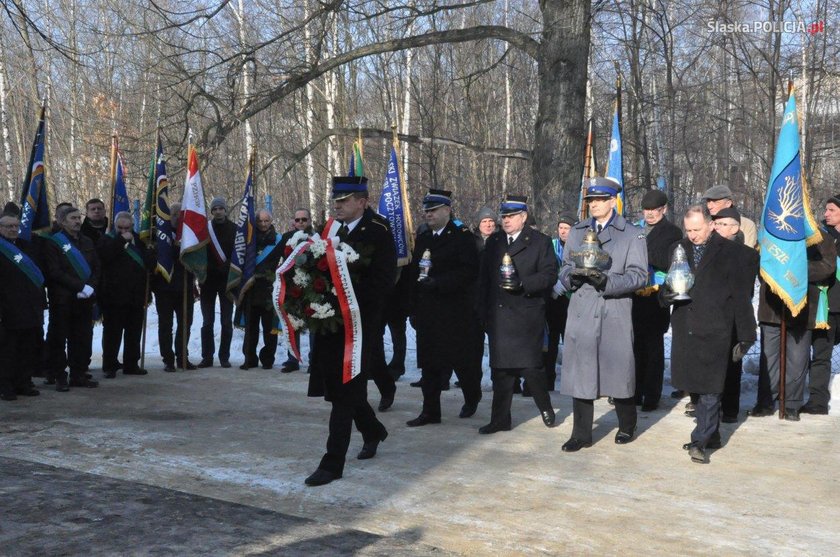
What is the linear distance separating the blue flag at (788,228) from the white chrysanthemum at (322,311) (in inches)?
173

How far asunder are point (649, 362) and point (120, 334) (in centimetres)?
→ 647

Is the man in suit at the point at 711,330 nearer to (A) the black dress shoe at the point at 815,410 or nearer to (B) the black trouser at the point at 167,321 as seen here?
(A) the black dress shoe at the point at 815,410

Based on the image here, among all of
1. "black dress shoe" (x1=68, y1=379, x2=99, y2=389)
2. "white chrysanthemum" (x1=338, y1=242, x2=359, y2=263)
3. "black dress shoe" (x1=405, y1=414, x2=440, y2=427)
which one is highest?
"white chrysanthemum" (x1=338, y1=242, x2=359, y2=263)

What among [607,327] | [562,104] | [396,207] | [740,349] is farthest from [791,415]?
[562,104]

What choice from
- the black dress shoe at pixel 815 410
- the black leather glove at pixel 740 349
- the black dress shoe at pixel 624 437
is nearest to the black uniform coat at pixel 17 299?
the black dress shoe at pixel 624 437

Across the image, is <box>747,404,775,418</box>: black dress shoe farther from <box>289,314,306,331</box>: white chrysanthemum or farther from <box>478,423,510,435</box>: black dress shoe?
<box>289,314,306,331</box>: white chrysanthemum

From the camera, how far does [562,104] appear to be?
13.8 metres

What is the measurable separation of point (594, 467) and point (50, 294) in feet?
21.7

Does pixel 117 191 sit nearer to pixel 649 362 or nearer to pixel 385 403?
pixel 385 403

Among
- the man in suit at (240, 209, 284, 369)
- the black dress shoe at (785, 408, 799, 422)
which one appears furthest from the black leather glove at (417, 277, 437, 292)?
the man in suit at (240, 209, 284, 369)

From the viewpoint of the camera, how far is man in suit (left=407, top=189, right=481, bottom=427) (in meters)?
8.65

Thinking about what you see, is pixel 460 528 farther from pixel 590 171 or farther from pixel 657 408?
pixel 590 171

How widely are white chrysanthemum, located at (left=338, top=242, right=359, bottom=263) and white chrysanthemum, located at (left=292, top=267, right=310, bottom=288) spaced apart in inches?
11.9

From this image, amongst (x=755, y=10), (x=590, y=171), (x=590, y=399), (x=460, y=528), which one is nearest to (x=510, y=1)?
(x=755, y=10)
